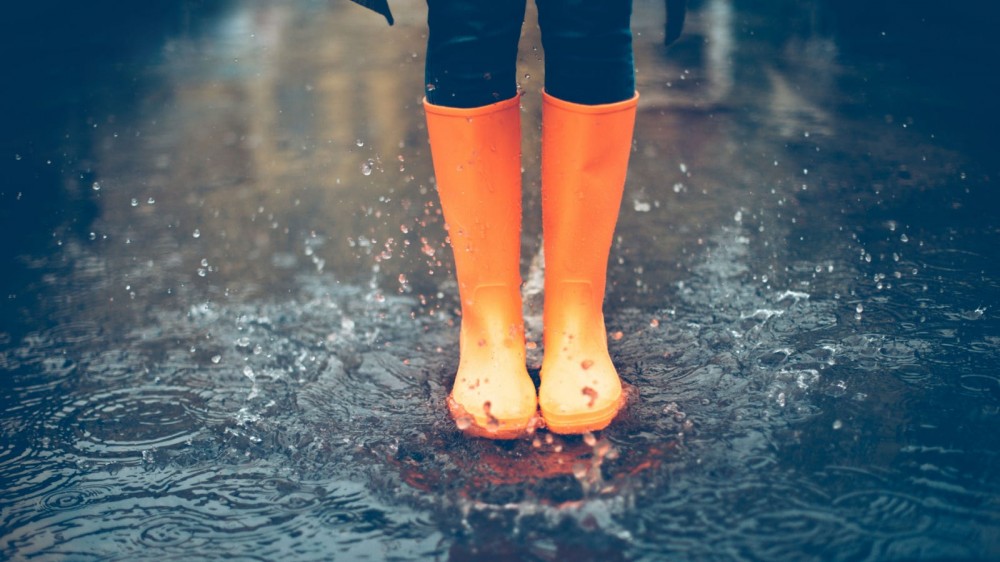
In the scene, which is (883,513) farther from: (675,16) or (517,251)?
(675,16)

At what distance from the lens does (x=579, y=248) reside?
1.35 m

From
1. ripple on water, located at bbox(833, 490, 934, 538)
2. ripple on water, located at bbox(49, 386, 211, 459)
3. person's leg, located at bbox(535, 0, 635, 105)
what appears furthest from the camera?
ripple on water, located at bbox(49, 386, 211, 459)

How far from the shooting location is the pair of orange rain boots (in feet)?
4.26

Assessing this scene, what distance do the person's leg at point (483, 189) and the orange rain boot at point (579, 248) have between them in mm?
49

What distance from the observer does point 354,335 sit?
1677 mm

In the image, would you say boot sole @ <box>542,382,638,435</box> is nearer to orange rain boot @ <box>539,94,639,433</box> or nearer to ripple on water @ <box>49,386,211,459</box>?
orange rain boot @ <box>539,94,639,433</box>

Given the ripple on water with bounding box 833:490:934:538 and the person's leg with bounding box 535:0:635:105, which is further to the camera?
the person's leg with bounding box 535:0:635:105

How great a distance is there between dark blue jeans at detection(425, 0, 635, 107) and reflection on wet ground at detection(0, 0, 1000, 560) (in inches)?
19.5

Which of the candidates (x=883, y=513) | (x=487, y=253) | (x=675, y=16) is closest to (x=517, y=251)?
(x=487, y=253)

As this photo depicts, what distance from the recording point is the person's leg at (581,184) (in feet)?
4.07

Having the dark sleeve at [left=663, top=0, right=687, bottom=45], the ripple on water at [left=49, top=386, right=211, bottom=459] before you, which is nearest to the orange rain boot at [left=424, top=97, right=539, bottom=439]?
the dark sleeve at [left=663, top=0, right=687, bottom=45]

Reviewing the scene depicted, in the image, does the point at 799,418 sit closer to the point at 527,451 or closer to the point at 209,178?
the point at 527,451

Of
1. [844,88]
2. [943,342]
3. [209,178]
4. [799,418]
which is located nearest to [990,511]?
[799,418]

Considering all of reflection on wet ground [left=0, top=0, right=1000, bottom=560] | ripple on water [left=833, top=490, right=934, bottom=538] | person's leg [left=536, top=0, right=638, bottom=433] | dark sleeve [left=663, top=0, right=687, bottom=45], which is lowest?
reflection on wet ground [left=0, top=0, right=1000, bottom=560]
